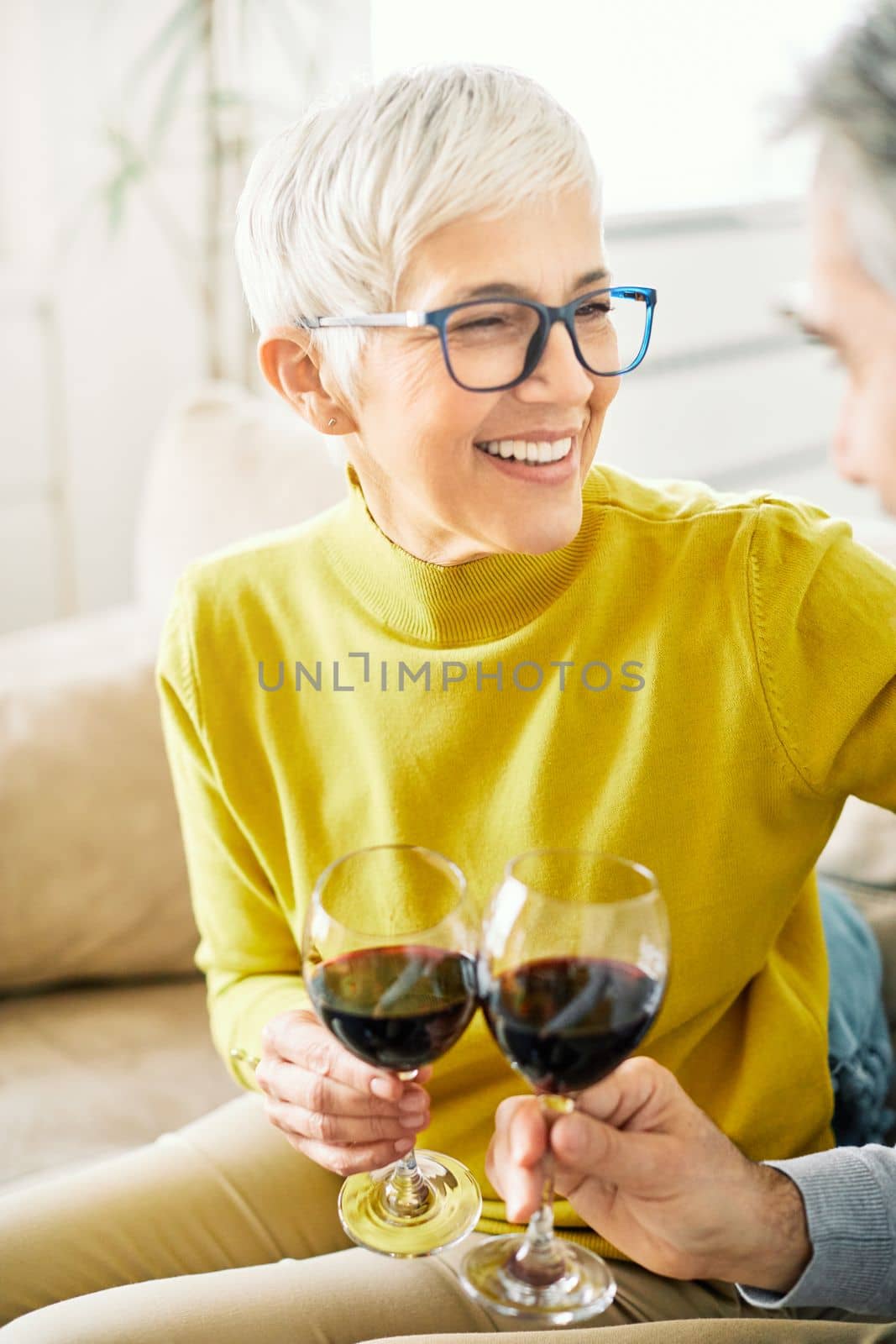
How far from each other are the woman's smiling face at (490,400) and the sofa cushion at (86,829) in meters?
0.75

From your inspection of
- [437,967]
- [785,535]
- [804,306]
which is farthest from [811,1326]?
[804,306]

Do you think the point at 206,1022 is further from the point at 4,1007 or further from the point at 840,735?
the point at 840,735

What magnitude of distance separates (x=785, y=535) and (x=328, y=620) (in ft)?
1.50

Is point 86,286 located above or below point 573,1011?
above

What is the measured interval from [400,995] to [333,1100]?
0.24 m

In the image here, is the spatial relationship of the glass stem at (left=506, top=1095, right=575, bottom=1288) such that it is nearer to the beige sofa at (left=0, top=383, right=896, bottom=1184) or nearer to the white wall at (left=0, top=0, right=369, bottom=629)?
the beige sofa at (left=0, top=383, right=896, bottom=1184)

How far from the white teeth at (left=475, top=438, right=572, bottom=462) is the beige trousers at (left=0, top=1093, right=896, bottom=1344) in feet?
2.30

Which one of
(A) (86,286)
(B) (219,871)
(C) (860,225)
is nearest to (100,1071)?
(B) (219,871)

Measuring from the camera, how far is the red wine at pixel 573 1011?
2.72 ft

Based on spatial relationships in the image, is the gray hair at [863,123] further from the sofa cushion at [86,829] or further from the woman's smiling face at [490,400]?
the sofa cushion at [86,829]

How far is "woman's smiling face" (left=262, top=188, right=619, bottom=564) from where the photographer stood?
1101 mm

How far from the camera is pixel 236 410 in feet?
7.10

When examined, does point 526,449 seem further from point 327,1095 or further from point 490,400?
point 327,1095

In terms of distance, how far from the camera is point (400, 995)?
89cm
